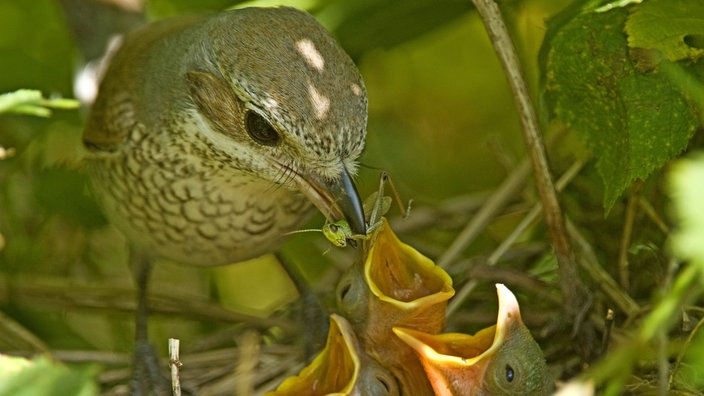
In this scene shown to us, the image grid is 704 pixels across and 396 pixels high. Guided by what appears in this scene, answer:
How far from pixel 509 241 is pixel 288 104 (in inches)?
37.6

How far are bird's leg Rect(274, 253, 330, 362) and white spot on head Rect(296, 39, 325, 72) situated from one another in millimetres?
1118

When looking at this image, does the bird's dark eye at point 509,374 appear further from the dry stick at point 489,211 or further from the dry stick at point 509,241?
the dry stick at point 489,211

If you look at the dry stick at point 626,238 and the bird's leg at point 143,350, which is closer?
the dry stick at point 626,238

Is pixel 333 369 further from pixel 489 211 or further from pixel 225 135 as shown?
pixel 489 211

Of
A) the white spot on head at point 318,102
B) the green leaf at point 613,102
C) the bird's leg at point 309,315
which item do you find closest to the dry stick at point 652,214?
the green leaf at point 613,102

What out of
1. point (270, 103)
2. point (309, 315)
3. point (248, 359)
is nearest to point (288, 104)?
point (270, 103)

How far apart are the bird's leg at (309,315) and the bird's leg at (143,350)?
497mm

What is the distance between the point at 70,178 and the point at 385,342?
64.1 inches

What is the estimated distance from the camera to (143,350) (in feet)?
11.6

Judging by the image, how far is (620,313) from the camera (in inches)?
116

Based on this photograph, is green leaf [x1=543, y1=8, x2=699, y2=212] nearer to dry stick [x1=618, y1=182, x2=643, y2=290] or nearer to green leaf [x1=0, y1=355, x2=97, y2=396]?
dry stick [x1=618, y1=182, x2=643, y2=290]

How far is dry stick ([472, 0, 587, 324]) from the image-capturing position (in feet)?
8.93

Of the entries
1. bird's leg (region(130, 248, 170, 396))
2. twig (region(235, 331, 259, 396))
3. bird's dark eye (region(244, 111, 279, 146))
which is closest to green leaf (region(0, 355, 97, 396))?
twig (region(235, 331, 259, 396))

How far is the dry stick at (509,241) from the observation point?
3.08 m
